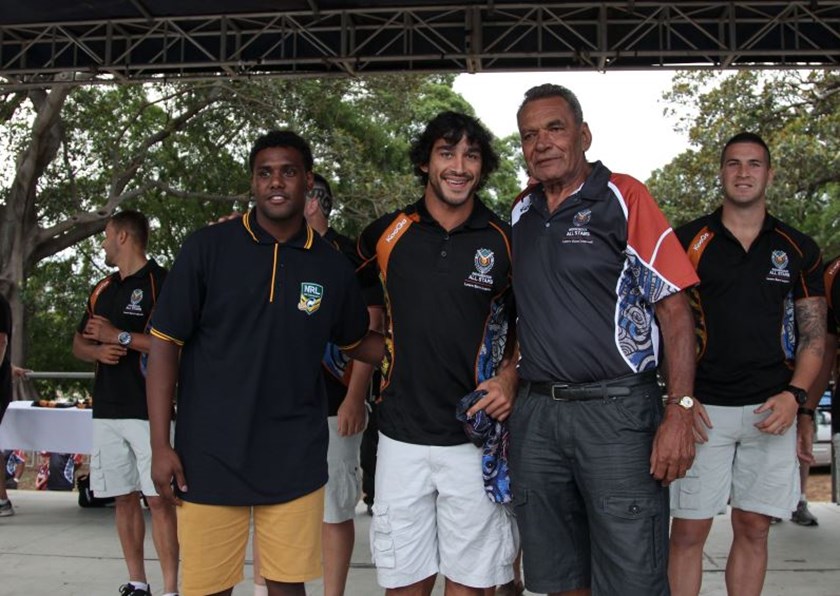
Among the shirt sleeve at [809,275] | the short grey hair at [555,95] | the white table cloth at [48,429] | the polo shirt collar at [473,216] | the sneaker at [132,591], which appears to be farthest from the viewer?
the white table cloth at [48,429]

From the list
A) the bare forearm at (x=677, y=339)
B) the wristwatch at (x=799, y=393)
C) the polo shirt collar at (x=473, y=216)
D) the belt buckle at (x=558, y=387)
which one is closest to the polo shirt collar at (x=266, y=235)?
the polo shirt collar at (x=473, y=216)

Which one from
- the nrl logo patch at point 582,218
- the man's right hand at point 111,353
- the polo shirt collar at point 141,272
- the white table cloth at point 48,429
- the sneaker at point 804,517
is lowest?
the sneaker at point 804,517

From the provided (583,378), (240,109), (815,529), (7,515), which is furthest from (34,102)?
(583,378)

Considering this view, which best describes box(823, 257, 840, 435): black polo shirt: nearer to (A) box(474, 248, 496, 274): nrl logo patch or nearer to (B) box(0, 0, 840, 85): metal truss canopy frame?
(A) box(474, 248, 496, 274): nrl logo patch

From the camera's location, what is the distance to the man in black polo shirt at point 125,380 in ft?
17.0

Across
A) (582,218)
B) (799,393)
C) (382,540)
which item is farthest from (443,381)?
(799,393)

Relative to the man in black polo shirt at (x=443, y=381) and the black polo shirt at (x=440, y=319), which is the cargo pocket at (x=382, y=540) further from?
the black polo shirt at (x=440, y=319)

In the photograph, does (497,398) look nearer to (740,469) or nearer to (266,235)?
(266,235)

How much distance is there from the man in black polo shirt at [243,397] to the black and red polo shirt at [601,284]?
2.69 feet

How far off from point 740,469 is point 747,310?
28.7 inches

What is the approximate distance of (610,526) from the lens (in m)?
3.19

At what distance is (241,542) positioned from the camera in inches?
133

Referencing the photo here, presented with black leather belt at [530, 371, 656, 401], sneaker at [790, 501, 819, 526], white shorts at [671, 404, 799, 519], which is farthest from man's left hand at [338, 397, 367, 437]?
sneaker at [790, 501, 819, 526]

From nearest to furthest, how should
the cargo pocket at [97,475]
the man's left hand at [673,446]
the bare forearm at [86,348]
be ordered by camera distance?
the man's left hand at [673,446]
the cargo pocket at [97,475]
the bare forearm at [86,348]
